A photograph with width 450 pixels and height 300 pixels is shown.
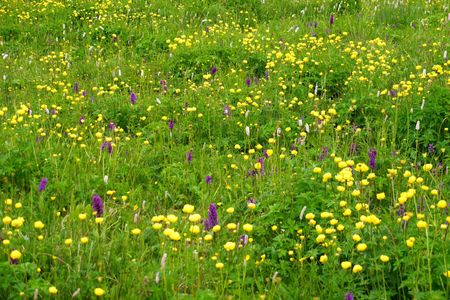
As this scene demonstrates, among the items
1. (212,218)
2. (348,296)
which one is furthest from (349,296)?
(212,218)

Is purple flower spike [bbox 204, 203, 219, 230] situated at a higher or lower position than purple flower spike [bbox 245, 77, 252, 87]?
lower

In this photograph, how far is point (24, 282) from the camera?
8.95 feet

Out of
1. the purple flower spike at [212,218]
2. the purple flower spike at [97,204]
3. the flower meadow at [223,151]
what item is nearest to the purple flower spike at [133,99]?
the flower meadow at [223,151]

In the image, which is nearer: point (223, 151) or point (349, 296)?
point (349, 296)

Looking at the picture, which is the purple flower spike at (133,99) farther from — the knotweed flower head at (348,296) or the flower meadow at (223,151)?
the knotweed flower head at (348,296)

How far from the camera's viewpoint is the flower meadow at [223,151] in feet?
9.30

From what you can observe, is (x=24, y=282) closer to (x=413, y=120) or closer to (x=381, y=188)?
(x=381, y=188)

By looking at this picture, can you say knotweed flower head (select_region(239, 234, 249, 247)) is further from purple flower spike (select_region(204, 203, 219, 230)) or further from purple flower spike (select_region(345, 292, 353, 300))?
purple flower spike (select_region(345, 292, 353, 300))

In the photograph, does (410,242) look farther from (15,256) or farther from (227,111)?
(227,111)

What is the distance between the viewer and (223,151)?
15.8 ft

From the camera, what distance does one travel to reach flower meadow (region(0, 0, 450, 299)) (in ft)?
9.30

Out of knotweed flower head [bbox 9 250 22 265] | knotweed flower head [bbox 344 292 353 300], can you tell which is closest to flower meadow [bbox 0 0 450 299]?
knotweed flower head [bbox 9 250 22 265]

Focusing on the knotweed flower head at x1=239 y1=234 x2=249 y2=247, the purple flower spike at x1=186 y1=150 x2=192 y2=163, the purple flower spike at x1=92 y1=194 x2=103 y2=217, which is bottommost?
the purple flower spike at x1=186 y1=150 x2=192 y2=163

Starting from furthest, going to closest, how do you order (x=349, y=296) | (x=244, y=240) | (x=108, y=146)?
(x=108, y=146) → (x=244, y=240) → (x=349, y=296)
